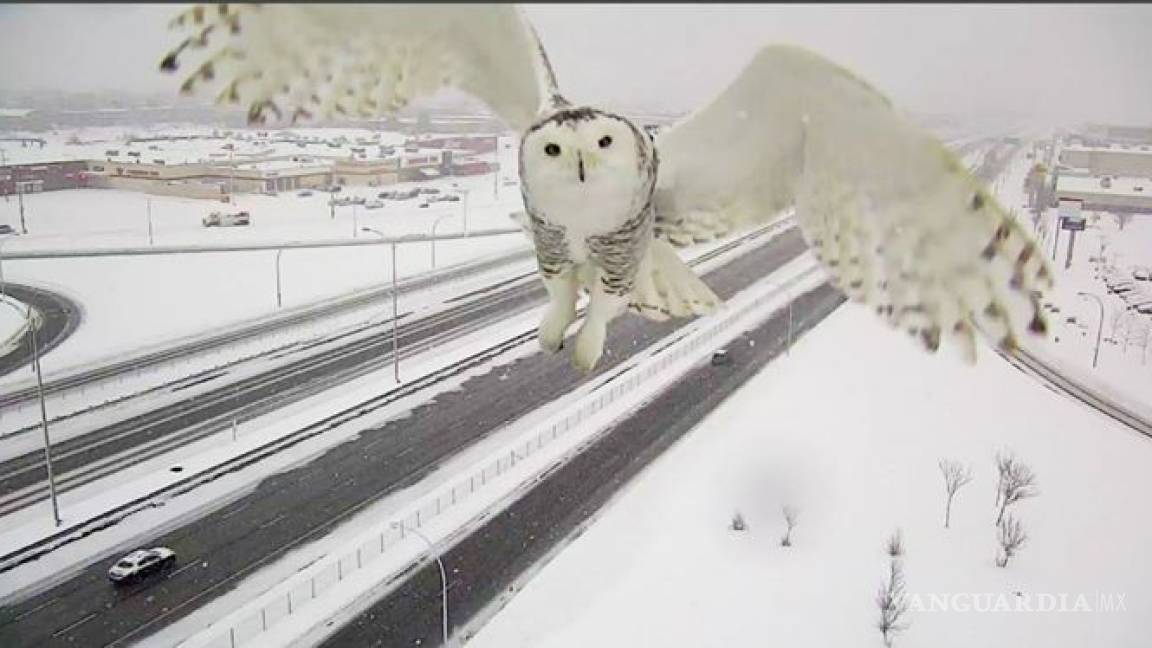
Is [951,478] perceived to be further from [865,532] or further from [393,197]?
[393,197]

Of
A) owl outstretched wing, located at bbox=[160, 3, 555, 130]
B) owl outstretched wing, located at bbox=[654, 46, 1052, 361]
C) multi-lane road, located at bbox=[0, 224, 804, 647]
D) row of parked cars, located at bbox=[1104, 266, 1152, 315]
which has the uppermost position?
owl outstretched wing, located at bbox=[160, 3, 555, 130]

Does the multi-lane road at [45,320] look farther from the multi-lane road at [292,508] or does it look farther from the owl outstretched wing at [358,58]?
the owl outstretched wing at [358,58]

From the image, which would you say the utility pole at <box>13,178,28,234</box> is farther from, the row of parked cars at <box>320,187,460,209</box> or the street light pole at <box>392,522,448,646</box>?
the street light pole at <box>392,522,448,646</box>

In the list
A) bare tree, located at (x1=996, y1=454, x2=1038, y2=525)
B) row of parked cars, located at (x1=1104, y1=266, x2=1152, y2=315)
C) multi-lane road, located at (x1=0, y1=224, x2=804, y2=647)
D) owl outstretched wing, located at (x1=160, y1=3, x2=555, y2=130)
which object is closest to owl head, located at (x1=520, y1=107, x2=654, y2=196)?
owl outstretched wing, located at (x1=160, y1=3, x2=555, y2=130)

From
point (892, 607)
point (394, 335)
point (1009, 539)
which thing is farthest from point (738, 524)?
point (394, 335)

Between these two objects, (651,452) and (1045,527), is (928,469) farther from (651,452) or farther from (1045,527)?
(651,452)

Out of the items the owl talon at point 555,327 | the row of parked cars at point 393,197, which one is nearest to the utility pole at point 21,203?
the row of parked cars at point 393,197

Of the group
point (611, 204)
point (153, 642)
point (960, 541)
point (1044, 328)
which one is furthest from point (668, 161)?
point (960, 541)
